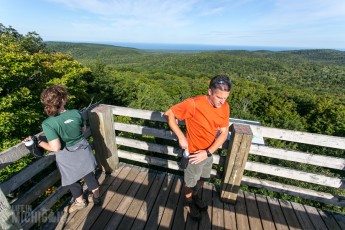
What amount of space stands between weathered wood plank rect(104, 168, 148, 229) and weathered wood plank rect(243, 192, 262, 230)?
1.80 meters

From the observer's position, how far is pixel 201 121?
229 centimetres

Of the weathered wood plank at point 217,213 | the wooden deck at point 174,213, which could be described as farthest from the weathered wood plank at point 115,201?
the weathered wood plank at point 217,213

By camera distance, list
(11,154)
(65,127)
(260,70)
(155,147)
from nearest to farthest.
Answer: (11,154) < (65,127) < (155,147) < (260,70)

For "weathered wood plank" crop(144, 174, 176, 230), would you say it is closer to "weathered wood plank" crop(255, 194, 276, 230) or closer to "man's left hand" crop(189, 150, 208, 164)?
"man's left hand" crop(189, 150, 208, 164)

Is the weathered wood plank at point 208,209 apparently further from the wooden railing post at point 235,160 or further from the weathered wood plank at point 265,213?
the weathered wood plank at point 265,213

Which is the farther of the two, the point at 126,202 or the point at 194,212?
the point at 126,202

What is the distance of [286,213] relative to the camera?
9.50 feet

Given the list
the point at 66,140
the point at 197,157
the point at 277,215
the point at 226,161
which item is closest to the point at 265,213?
the point at 277,215

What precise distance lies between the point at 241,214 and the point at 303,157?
122 cm

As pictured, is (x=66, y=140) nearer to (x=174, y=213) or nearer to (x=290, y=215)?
(x=174, y=213)

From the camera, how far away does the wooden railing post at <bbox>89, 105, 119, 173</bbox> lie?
311 centimetres

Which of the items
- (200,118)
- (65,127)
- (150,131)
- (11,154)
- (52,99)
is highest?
(52,99)

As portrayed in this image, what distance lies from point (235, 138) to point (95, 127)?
7.34ft

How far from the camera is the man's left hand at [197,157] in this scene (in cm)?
229
